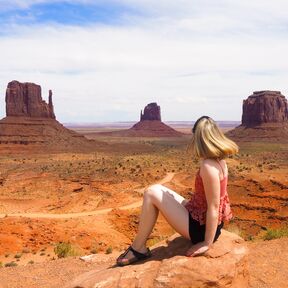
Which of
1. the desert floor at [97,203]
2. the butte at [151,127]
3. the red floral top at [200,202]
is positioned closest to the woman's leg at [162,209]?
the red floral top at [200,202]

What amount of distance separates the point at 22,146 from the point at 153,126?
82.1 meters

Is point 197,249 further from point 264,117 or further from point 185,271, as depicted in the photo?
point 264,117

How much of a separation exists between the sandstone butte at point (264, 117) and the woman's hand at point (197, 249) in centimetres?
9062

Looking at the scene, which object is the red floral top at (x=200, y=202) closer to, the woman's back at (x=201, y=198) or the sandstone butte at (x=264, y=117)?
the woman's back at (x=201, y=198)

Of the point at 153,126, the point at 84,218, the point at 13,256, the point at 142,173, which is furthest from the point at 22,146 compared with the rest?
the point at 153,126

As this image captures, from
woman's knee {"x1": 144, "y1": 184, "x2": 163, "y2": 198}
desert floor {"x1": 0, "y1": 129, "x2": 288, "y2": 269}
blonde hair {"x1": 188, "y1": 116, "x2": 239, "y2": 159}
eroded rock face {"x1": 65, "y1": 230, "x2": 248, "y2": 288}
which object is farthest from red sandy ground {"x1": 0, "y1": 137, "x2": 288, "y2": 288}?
blonde hair {"x1": 188, "y1": 116, "x2": 239, "y2": 159}

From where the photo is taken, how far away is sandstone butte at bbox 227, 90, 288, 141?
96375 mm

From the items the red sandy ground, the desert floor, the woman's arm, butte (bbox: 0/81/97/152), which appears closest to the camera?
the woman's arm

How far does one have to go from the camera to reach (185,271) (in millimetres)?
5770

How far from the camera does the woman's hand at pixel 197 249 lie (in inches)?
230

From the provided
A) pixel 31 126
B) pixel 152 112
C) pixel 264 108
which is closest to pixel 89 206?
pixel 31 126

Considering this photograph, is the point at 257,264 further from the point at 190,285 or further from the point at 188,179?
the point at 188,179

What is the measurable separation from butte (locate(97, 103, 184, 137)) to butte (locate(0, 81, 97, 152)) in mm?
59192

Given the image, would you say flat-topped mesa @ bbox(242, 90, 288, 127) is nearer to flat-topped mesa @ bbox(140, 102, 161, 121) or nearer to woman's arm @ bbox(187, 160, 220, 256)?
flat-topped mesa @ bbox(140, 102, 161, 121)
